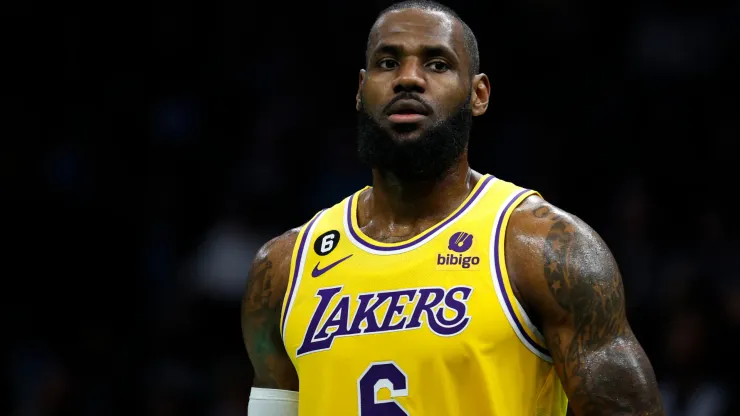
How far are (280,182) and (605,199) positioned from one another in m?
2.06

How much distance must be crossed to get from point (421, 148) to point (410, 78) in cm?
22

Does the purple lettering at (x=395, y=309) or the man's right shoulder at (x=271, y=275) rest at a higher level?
the man's right shoulder at (x=271, y=275)

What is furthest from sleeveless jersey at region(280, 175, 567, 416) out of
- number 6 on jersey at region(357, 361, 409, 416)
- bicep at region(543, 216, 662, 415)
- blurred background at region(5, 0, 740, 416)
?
blurred background at region(5, 0, 740, 416)

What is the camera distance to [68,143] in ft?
25.0

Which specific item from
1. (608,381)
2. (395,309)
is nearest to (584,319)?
(608,381)

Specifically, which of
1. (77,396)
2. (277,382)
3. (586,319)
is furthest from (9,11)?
(586,319)

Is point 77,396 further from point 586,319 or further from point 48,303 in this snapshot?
point 586,319

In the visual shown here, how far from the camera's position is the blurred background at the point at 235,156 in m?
6.39

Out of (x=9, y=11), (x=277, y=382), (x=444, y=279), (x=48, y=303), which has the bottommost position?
(x=277, y=382)

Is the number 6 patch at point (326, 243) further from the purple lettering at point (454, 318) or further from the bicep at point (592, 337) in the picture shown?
the bicep at point (592, 337)

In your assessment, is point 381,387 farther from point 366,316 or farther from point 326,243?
point 326,243

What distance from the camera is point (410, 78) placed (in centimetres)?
339

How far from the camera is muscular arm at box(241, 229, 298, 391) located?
11.9 ft

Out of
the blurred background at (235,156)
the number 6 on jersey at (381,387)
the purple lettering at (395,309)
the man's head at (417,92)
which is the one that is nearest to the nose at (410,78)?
the man's head at (417,92)
